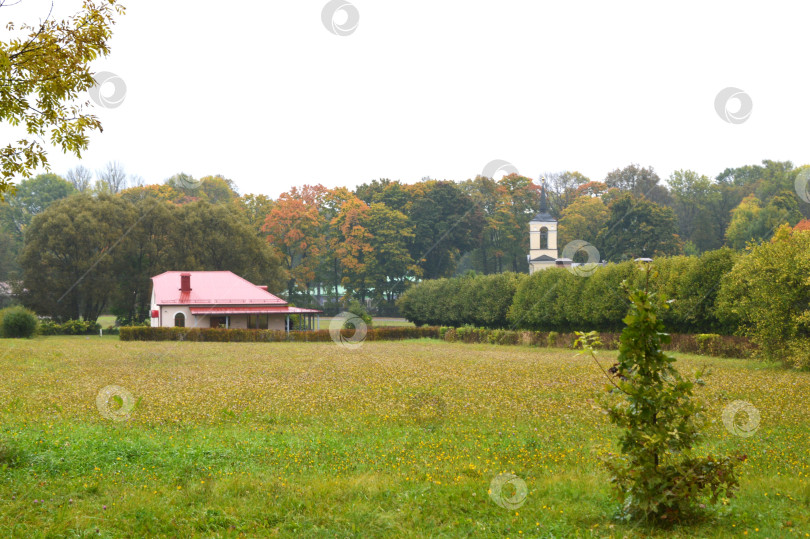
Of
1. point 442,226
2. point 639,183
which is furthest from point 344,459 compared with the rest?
point 639,183

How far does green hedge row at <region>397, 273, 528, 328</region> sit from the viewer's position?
141ft

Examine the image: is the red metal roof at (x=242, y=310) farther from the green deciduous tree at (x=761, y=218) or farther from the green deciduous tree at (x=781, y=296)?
the green deciduous tree at (x=761, y=218)

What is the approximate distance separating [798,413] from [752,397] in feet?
6.52

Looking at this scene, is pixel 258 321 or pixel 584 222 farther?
pixel 584 222

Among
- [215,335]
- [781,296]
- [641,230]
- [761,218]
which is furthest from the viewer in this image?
[641,230]

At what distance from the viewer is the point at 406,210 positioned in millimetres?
70938

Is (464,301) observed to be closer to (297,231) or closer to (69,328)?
(297,231)

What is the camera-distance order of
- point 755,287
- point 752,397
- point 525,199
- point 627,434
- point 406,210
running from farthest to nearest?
point 525,199 → point 406,210 → point 755,287 → point 752,397 → point 627,434

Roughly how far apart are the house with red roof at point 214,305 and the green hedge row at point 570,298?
9.67 m

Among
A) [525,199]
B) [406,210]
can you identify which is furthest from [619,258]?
[406,210]

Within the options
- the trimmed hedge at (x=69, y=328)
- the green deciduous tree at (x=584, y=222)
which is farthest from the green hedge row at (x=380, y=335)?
the green deciduous tree at (x=584, y=222)

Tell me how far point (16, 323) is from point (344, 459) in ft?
126

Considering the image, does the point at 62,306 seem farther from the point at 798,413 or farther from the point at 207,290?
the point at 798,413

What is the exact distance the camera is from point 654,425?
19.7 ft
